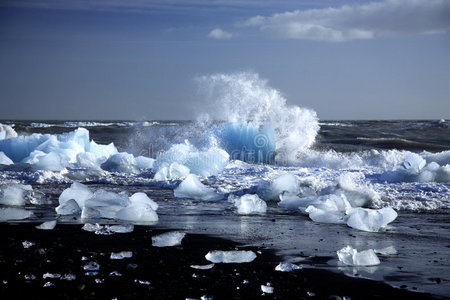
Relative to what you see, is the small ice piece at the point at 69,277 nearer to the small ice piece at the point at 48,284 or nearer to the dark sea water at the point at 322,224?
the small ice piece at the point at 48,284

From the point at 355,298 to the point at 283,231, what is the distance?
203cm

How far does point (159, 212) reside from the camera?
6086 millimetres

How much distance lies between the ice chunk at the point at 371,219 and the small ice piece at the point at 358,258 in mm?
1290

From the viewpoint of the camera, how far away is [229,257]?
12.5 feet

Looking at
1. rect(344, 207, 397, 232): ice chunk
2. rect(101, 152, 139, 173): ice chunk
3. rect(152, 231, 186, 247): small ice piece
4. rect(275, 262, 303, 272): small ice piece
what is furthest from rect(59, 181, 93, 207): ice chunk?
rect(101, 152, 139, 173): ice chunk

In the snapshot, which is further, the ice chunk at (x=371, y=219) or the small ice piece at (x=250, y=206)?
the small ice piece at (x=250, y=206)

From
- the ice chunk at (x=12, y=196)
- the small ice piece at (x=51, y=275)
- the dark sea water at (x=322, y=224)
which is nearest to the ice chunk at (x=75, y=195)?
the dark sea water at (x=322, y=224)

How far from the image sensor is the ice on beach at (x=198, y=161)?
1012 centimetres

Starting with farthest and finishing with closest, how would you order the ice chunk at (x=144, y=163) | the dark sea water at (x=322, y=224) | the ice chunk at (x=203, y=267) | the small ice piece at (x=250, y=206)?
the ice chunk at (x=144, y=163)
the small ice piece at (x=250, y=206)
the dark sea water at (x=322, y=224)
the ice chunk at (x=203, y=267)

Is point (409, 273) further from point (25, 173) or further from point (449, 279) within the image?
point (25, 173)

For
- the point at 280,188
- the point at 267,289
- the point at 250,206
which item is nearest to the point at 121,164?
the point at 280,188

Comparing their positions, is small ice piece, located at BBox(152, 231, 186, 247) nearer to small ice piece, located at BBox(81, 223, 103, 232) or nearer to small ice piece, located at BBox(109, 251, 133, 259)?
small ice piece, located at BBox(109, 251, 133, 259)

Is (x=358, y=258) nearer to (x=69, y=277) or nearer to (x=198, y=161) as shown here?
(x=69, y=277)

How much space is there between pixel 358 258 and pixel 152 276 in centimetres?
145
